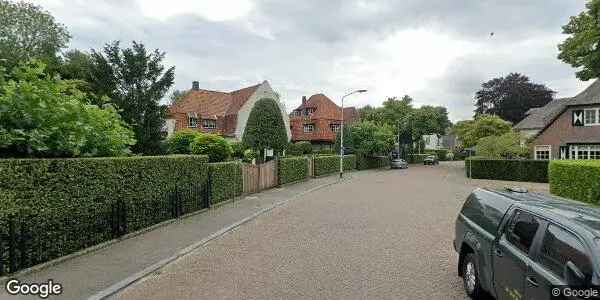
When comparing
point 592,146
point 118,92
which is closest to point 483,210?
point 118,92

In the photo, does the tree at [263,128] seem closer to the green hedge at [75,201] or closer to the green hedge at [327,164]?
the green hedge at [327,164]

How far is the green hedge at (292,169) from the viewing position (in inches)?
1014

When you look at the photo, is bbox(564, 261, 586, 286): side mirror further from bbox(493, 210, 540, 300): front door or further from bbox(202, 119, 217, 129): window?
bbox(202, 119, 217, 129): window

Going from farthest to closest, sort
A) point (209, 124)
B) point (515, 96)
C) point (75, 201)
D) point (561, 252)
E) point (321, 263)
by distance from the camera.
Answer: point (515, 96), point (209, 124), point (75, 201), point (321, 263), point (561, 252)

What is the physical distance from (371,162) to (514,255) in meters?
48.2

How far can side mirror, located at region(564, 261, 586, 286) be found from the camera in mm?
3504

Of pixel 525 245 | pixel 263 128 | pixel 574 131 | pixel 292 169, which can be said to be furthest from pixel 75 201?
pixel 574 131

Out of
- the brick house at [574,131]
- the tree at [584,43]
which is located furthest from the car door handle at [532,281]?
the brick house at [574,131]

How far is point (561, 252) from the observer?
393cm

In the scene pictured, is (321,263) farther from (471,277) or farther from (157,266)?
(157,266)

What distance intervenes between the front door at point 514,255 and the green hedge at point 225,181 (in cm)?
1226

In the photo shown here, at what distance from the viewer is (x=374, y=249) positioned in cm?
894

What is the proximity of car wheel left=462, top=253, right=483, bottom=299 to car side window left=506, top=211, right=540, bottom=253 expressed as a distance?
1.04 m

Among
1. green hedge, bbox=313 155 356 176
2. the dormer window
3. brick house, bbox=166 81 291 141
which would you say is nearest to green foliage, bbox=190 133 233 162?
green hedge, bbox=313 155 356 176
